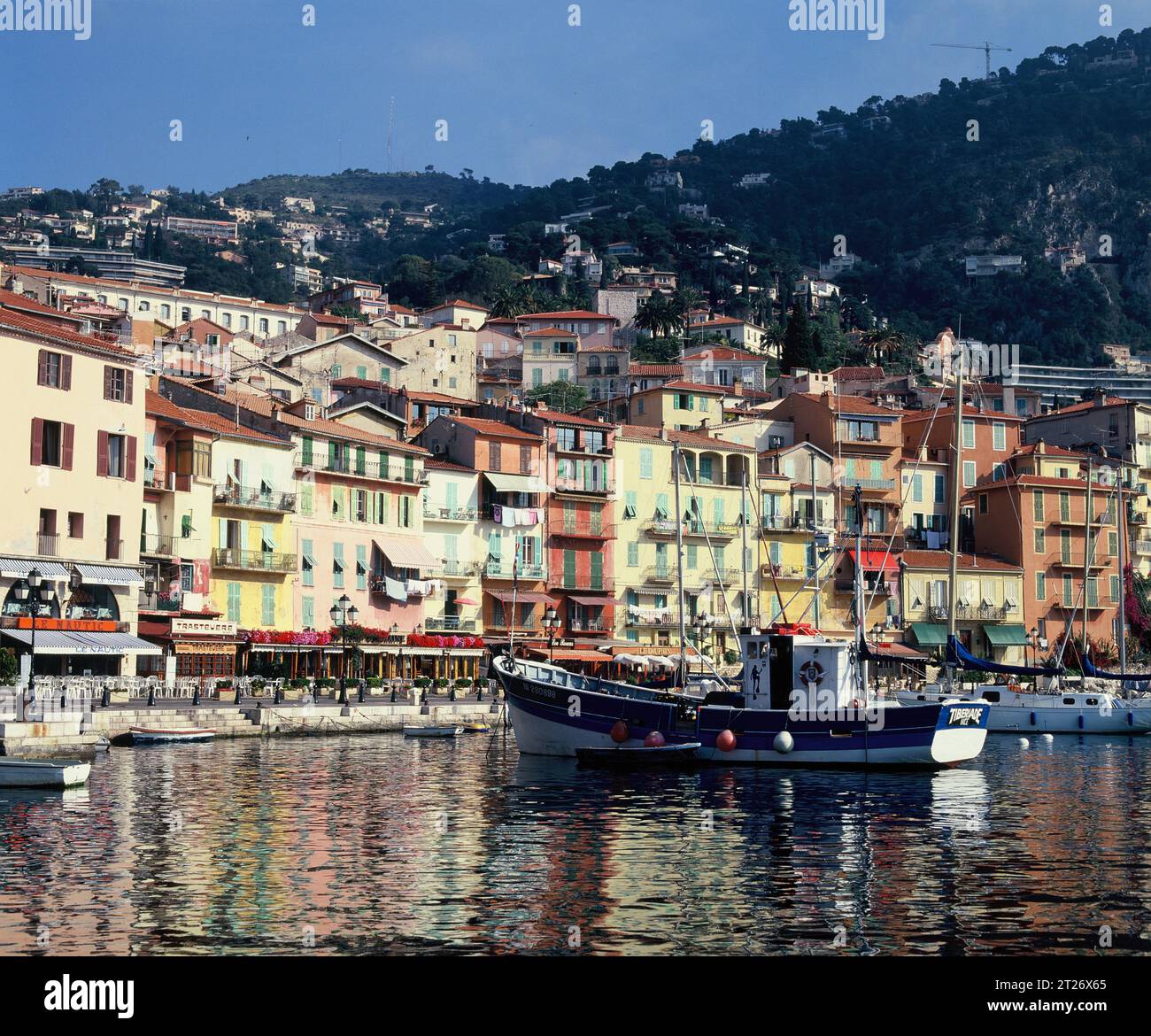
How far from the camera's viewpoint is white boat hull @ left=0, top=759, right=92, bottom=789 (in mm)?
35969

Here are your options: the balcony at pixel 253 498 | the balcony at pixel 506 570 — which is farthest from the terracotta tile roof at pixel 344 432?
the balcony at pixel 506 570

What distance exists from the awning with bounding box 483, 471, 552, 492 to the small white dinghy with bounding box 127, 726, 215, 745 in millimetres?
32463

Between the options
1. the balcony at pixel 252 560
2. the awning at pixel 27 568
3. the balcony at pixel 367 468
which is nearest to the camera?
the awning at pixel 27 568

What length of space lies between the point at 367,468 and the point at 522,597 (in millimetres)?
10208

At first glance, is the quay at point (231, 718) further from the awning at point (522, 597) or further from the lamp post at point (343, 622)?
the awning at point (522, 597)

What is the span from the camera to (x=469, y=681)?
7125 cm

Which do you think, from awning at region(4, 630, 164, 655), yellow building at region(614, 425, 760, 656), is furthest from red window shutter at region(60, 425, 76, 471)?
yellow building at region(614, 425, 760, 656)

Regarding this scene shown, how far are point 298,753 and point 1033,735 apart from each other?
3345cm

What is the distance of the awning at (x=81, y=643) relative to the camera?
5572cm

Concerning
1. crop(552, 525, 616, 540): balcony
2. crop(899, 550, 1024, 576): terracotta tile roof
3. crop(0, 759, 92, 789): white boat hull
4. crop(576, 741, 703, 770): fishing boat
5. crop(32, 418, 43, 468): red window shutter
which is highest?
crop(32, 418, 43, 468): red window shutter

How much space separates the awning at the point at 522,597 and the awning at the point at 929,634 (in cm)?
2288

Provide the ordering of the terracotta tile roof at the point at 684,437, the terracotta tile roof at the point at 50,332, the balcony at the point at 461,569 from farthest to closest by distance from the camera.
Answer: the terracotta tile roof at the point at 684,437 < the balcony at the point at 461,569 < the terracotta tile roof at the point at 50,332

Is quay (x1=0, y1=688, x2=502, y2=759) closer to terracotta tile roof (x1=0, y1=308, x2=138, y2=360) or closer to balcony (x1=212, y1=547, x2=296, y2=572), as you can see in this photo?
balcony (x1=212, y1=547, x2=296, y2=572)
